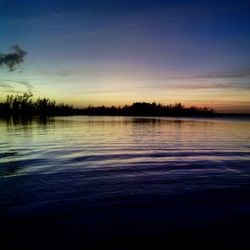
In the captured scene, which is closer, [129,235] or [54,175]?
[129,235]

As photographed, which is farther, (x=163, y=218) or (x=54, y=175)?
(x=54, y=175)

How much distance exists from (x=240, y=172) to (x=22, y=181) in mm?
12393

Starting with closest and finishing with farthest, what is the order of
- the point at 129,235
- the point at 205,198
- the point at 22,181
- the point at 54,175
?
the point at 129,235, the point at 205,198, the point at 22,181, the point at 54,175

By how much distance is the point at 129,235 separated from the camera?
25.0ft

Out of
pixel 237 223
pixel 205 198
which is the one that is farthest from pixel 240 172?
pixel 237 223

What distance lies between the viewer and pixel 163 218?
8.88 m

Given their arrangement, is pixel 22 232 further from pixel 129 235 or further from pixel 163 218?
pixel 163 218

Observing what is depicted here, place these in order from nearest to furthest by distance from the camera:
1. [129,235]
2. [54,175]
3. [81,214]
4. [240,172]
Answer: [129,235]
[81,214]
[54,175]
[240,172]

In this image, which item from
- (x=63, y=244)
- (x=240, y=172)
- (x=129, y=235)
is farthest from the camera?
(x=240, y=172)

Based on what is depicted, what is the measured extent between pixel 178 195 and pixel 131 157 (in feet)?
33.1

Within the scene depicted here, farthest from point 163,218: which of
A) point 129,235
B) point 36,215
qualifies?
point 36,215

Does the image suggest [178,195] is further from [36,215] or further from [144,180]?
[36,215]

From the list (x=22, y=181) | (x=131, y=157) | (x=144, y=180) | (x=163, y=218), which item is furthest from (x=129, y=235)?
(x=131, y=157)

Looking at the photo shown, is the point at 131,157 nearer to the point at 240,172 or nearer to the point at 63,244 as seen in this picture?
the point at 240,172
